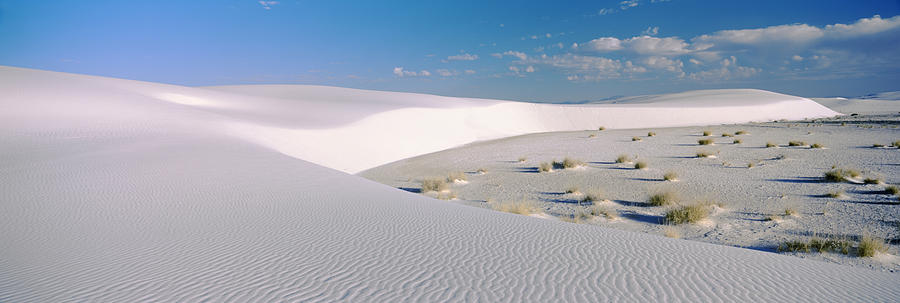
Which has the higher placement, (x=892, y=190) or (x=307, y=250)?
(x=307, y=250)

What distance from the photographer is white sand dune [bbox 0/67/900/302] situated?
2.90 m

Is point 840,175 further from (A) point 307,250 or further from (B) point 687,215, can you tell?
(A) point 307,250

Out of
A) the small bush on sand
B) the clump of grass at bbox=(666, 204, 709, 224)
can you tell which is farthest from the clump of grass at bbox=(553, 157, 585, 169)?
the clump of grass at bbox=(666, 204, 709, 224)

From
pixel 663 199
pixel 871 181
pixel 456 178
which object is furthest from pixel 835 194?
pixel 456 178

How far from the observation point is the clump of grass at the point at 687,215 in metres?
6.35

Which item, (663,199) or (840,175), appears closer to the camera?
(663,199)

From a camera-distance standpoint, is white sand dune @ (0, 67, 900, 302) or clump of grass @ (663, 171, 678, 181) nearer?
white sand dune @ (0, 67, 900, 302)

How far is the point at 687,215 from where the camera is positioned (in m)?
6.44

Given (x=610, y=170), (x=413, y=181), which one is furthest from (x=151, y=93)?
(x=610, y=170)

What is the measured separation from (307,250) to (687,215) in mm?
5420

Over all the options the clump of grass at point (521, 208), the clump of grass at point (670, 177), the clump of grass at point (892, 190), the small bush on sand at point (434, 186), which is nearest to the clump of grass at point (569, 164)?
the clump of grass at point (670, 177)

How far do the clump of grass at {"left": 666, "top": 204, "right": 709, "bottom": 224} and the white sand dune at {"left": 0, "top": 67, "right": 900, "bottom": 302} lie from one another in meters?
2.07

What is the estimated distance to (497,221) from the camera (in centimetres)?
518

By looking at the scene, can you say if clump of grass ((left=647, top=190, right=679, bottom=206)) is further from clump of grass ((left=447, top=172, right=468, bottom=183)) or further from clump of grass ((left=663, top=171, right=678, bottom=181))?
clump of grass ((left=447, top=172, right=468, bottom=183))
